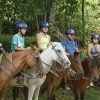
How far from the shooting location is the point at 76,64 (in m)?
9.30

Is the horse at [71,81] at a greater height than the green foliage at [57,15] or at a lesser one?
greater

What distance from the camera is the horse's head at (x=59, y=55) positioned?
8263 millimetres

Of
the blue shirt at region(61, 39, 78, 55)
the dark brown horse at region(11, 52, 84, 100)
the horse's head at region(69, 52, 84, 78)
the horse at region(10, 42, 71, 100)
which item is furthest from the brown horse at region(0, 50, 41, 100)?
the blue shirt at region(61, 39, 78, 55)

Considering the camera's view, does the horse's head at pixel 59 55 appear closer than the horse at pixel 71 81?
Yes

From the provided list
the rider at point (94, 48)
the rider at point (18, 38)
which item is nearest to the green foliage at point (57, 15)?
the rider at point (94, 48)

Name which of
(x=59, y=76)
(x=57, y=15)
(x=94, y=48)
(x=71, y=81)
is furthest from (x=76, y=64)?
(x=57, y=15)

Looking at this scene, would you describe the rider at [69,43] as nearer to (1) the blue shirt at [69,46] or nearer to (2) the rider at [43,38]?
(1) the blue shirt at [69,46]

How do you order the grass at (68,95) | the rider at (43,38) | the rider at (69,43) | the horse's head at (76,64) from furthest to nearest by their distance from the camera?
the grass at (68,95)
the rider at (69,43)
the horse's head at (76,64)
the rider at (43,38)

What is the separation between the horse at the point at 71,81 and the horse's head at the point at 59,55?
89 centimetres

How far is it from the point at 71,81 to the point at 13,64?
2.79 metres

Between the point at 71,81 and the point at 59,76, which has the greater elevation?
the point at 59,76

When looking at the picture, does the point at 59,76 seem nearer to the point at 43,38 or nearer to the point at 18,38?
the point at 43,38

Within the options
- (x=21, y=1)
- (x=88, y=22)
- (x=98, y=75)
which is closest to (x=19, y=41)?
(x=98, y=75)

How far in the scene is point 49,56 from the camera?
852 cm
